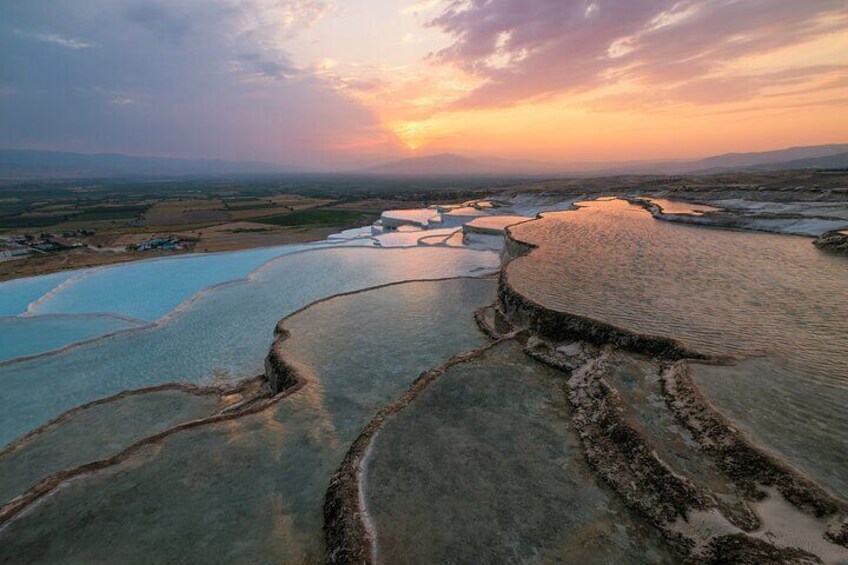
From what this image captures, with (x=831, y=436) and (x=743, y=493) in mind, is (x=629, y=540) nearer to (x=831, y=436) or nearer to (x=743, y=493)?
(x=743, y=493)

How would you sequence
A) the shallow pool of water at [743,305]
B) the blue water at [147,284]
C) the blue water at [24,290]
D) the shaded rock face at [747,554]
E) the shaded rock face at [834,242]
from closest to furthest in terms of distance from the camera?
the shaded rock face at [747,554]
the shallow pool of water at [743,305]
the shaded rock face at [834,242]
the blue water at [147,284]
the blue water at [24,290]

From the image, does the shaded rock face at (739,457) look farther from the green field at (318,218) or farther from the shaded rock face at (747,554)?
the green field at (318,218)

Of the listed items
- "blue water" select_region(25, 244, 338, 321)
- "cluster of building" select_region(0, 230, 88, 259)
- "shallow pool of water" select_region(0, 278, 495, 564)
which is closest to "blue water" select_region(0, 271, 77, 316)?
"blue water" select_region(25, 244, 338, 321)

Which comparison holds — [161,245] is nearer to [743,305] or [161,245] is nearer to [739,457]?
[743,305]

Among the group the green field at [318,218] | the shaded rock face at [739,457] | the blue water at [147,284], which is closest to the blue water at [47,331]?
the blue water at [147,284]

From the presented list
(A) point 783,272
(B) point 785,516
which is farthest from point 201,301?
(A) point 783,272

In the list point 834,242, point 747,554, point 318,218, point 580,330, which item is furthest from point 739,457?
point 318,218

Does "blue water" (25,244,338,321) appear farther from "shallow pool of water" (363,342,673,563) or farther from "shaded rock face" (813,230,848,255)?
"shaded rock face" (813,230,848,255)
